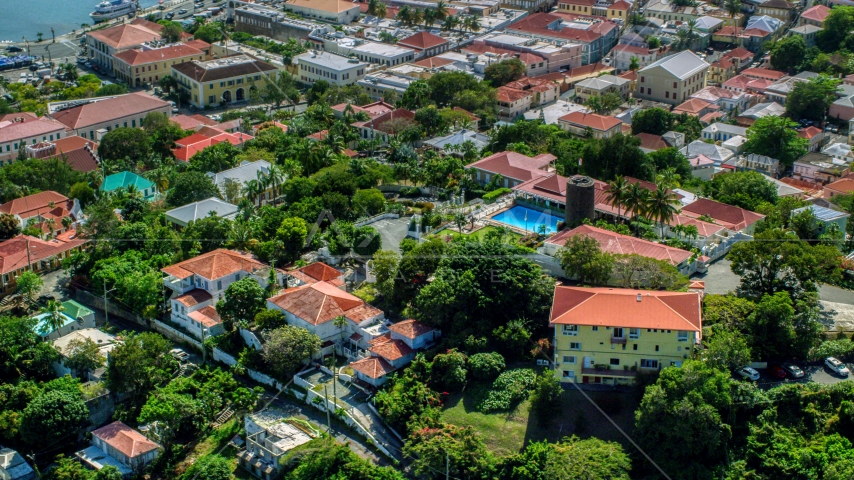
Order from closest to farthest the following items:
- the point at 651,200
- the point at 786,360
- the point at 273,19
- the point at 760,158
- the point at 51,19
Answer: the point at 786,360 → the point at 651,200 → the point at 760,158 → the point at 273,19 → the point at 51,19

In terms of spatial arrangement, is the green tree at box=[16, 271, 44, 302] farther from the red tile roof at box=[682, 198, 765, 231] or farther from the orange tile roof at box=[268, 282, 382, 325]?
the red tile roof at box=[682, 198, 765, 231]

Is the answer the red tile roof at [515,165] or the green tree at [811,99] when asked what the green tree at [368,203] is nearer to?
the red tile roof at [515,165]

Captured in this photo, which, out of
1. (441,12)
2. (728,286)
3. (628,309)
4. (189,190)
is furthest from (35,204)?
(441,12)

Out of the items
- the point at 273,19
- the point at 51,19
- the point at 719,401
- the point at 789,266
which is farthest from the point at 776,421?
the point at 51,19

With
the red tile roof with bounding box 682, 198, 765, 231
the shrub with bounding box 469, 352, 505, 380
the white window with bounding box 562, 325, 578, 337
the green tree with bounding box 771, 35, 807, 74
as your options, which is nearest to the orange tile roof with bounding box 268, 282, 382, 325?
the shrub with bounding box 469, 352, 505, 380

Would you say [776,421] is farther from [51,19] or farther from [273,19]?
[51,19]
